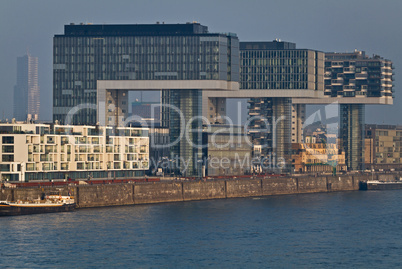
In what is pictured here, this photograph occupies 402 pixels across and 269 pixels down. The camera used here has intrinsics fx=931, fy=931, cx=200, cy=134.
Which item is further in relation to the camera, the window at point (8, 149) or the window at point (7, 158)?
the window at point (8, 149)

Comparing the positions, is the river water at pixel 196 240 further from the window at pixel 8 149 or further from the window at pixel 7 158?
the window at pixel 8 149

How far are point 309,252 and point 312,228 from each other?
95.6 feet

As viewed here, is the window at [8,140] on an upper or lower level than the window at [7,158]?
upper

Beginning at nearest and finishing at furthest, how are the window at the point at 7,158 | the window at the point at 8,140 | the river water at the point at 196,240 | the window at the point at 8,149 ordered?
the river water at the point at 196,240 → the window at the point at 7,158 → the window at the point at 8,149 → the window at the point at 8,140

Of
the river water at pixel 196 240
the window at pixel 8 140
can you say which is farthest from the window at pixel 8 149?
the river water at pixel 196 240

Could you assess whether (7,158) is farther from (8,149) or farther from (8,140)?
(8,140)

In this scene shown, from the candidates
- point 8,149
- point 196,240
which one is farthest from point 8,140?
point 196,240

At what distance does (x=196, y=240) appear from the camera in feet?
493

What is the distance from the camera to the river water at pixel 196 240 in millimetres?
131250

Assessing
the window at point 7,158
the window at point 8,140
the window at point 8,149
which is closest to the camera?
the window at point 7,158

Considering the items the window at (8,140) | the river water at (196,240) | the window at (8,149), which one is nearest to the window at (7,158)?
the window at (8,149)

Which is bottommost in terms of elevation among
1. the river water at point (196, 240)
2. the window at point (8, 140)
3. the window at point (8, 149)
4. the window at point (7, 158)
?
the river water at point (196, 240)

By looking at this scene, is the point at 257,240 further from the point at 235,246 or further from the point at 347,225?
the point at 347,225

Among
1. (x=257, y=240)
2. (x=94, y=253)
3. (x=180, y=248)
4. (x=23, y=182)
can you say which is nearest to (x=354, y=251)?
(x=257, y=240)
